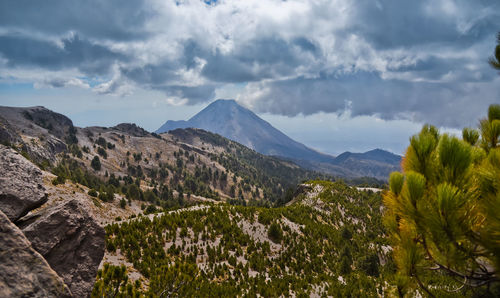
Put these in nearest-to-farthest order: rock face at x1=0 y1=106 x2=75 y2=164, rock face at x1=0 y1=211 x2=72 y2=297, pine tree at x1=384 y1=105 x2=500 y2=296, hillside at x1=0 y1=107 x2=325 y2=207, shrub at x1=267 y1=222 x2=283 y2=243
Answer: pine tree at x1=384 y1=105 x2=500 y2=296, rock face at x1=0 y1=211 x2=72 y2=297, shrub at x1=267 y1=222 x2=283 y2=243, rock face at x1=0 y1=106 x2=75 y2=164, hillside at x1=0 y1=107 x2=325 y2=207

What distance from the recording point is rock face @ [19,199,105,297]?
6754 millimetres

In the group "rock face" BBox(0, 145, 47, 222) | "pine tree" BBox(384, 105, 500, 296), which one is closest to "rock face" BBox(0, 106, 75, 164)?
"rock face" BBox(0, 145, 47, 222)

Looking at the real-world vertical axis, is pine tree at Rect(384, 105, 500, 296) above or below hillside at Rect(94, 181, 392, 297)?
above

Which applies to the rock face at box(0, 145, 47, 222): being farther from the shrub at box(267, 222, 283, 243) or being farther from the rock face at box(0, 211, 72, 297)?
the shrub at box(267, 222, 283, 243)

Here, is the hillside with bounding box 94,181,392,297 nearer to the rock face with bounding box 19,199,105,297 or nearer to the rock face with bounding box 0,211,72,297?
the rock face with bounding box 19,199,105,297

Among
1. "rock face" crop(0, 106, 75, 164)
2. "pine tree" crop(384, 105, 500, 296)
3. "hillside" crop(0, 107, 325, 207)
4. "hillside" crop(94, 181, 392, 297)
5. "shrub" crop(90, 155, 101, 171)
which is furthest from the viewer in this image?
"shrub" crop(90, 155, 101, 171)

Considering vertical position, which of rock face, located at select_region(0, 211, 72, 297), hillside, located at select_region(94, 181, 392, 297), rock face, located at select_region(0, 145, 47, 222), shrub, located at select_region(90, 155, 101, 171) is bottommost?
shrub, located at select_region(90, 155, 101, 171)

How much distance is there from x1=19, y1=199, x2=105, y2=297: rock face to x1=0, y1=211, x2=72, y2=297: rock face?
37.6 inches

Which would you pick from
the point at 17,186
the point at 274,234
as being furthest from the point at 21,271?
the point at 274,234

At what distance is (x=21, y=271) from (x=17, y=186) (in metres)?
2.71

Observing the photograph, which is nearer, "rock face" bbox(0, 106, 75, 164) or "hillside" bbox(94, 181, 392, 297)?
"hillside" bbox(94, 181, 392, 297)

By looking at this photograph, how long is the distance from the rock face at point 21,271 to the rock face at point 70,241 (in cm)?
95

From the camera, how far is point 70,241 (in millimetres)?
7301

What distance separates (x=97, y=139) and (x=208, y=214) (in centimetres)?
18618
